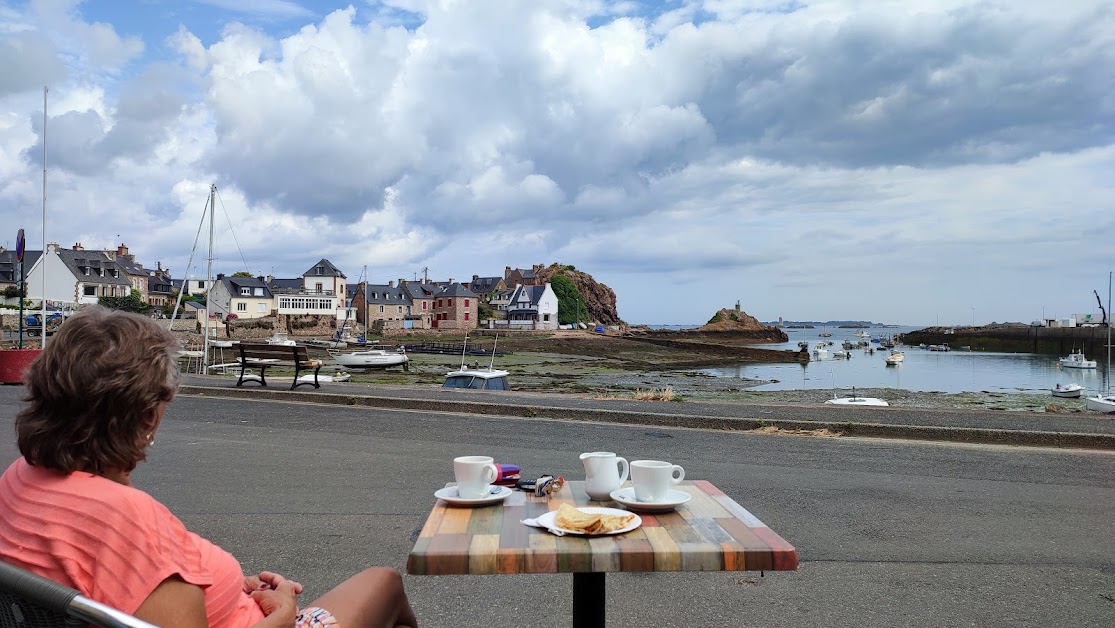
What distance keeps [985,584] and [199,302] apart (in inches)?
4382

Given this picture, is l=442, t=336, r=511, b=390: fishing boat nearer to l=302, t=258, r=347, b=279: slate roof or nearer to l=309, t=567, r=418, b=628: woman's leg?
l=309, t=567, r=418, b=628: woman's leg

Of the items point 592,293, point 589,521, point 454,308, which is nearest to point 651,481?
point 589,521

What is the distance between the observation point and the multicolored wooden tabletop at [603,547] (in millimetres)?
2523

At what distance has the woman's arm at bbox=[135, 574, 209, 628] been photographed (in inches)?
76.8

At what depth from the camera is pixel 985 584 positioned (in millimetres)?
4879

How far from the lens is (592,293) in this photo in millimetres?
170500

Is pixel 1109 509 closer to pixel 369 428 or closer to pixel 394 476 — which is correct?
pixel 394 476

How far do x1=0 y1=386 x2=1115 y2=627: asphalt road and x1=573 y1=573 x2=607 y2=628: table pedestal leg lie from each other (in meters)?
1.17

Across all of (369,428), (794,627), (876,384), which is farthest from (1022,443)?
(876,384)

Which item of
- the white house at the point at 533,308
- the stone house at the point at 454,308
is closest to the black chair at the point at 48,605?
the stone house at the point at 454,308

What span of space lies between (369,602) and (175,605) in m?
0.89

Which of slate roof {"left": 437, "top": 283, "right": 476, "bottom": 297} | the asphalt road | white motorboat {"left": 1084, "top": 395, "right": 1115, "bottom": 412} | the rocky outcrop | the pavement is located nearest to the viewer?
the asphalt road

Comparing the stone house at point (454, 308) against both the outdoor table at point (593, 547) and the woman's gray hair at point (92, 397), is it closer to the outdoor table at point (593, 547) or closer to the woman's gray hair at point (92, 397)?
the outdoor table at point (593, 547)

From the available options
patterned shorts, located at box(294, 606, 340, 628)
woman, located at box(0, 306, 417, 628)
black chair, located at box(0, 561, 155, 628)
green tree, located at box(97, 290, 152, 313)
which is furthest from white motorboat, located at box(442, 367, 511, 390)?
green tree, located at box(97, 290, 152, 313)
